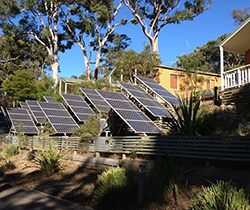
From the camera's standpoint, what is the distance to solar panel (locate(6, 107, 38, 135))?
17.3 metres

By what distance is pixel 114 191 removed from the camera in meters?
6.43

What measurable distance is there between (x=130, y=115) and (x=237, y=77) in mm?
8003

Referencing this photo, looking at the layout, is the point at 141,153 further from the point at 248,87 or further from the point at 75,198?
the point at 248,87

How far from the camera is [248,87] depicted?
44.3 feet

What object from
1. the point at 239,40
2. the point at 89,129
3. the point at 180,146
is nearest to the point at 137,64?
the point at 239,40

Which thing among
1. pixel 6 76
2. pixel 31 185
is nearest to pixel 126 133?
pixel 31 185

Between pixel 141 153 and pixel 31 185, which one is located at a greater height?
pixel 141 153

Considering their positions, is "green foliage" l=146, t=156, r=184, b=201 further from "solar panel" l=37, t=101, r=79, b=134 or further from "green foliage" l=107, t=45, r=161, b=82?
"green foliage" l=107, t=45, r=161, b=82

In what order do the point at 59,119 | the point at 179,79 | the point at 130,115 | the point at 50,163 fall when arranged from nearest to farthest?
1. the point at 50,163
2. the point at 130,115
3. the point at 59,119
4. the point at 179,79

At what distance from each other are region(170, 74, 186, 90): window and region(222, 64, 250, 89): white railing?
27.6ft

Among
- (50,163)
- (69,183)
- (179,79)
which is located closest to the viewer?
(69,183)

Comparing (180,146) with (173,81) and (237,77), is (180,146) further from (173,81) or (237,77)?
(173,81)

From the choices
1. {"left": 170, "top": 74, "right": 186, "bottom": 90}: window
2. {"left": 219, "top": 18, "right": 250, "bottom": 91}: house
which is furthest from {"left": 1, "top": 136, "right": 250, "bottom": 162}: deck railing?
{"left": 170, "top": 74, "right": 186, "bottom": 90}: window

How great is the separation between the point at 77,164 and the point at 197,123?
522 cm
